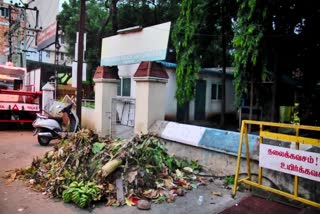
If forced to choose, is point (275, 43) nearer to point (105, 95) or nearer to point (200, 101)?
point (105, 95)

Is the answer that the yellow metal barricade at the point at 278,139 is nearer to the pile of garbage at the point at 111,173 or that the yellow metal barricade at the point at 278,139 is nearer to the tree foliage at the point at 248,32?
the pile of garbage at the point at 111,173

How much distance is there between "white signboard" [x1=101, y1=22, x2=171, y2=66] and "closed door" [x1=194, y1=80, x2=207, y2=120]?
25.1 feet

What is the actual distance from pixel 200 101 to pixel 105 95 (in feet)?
26.4

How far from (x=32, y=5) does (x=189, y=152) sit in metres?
20.3

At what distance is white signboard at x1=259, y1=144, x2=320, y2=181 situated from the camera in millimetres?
3787

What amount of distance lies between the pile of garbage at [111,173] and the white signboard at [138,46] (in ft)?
7.95

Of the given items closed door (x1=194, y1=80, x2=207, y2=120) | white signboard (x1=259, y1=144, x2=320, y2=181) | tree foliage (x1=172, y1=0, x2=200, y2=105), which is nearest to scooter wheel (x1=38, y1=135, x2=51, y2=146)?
tree foliage (x1=172, y1=0, x2=200, y2=105)

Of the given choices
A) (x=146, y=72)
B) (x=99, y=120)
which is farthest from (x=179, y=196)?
(x=99, y=120)

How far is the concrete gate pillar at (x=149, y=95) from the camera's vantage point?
6.99 meters

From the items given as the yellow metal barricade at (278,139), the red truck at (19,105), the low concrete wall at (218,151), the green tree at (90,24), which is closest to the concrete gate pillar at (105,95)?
the low concrete wall at (218,151)

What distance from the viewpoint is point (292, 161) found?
3.99 metres

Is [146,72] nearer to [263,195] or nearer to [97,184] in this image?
[97,184]

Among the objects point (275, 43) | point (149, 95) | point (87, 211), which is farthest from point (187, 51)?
point (87, 211)

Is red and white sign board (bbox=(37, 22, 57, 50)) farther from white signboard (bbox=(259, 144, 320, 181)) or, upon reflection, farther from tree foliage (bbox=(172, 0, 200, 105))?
white signboard (bbox=(259, 144, 320, 181))
